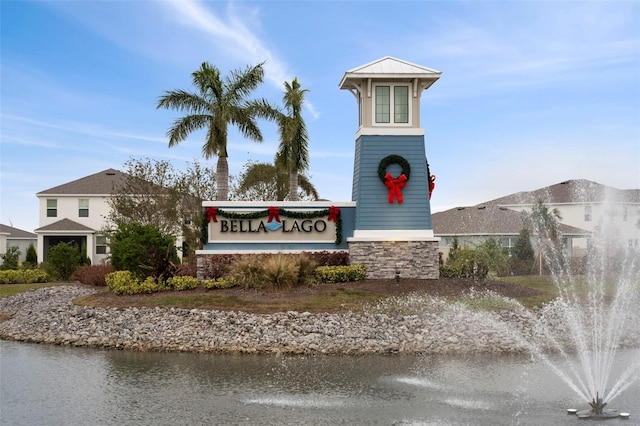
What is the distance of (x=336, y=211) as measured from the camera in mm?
27984

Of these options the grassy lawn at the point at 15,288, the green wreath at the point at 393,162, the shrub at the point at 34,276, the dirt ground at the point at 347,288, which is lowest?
the grassy lawn at the point at 15,288

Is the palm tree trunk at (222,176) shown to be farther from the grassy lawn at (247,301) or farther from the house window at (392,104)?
the house window at (392,104)

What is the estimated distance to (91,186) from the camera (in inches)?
2060

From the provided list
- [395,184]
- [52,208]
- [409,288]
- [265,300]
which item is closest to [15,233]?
[52,208]

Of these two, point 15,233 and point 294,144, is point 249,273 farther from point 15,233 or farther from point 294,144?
point 15,233

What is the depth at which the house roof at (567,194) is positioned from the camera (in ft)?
181

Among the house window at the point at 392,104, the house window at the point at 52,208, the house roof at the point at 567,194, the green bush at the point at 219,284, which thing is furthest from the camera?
the house roof at the point at 567,194

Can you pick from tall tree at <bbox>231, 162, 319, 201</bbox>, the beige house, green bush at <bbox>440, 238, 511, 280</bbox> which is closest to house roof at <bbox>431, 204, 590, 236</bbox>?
the beige house

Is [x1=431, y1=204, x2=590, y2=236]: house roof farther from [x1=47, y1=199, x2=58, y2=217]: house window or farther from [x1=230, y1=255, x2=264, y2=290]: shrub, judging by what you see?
[x1=230, y1=255, x2=264, y2=290]: shrub

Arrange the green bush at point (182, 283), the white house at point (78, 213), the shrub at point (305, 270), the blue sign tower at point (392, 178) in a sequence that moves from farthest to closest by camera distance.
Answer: the white house at point (78, 213) → the blue sign tower at point (392, 178) → the green bush at point (182, 283) → the shrub at point (305, 270)

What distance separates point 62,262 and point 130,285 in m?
16.7

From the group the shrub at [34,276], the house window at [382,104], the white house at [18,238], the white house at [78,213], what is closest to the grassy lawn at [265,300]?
the house window at [382,104]

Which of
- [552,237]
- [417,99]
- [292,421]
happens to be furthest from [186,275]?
[552,237]

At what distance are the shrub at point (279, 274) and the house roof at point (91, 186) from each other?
28151 millimetres
